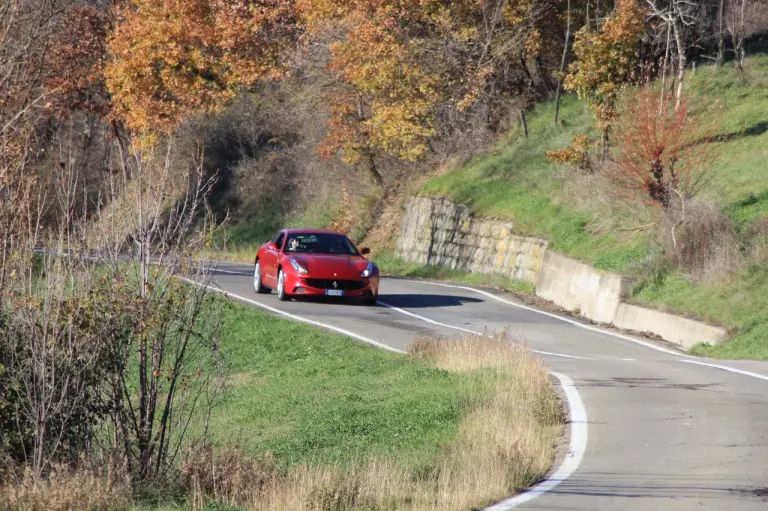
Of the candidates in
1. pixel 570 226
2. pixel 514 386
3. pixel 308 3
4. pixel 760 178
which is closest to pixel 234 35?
pixel 308 3

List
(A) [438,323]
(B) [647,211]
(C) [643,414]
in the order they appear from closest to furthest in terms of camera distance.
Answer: (C) [643,414] → (A) [438,323] → (B) [647,211]

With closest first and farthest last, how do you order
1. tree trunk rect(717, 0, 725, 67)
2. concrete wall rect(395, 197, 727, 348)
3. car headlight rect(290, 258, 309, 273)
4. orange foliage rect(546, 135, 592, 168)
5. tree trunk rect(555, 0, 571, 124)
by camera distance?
concrete wall rect(395, 197, 727, 348), car headlight rect(290, 258, 309, 273), orange foliage rect(546, 135, 592, 168), tree trunk rect(717, 0, 725, 67), tree trunk rect(555, 0, 571, 124)

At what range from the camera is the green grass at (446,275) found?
3063 centimetres

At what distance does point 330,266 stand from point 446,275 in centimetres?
1140

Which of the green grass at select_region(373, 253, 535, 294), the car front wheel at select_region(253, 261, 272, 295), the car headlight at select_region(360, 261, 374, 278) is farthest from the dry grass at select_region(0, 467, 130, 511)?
the green grass at select_region(373, 253, 535, 294)

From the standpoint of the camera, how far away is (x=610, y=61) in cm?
3134

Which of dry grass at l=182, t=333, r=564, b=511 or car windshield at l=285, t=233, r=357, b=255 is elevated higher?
car windshield at l=285, t=233, r=357, b=255

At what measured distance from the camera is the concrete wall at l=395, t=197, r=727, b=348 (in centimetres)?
2233

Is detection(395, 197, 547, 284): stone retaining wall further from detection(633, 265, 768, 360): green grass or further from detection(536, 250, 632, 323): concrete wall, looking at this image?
detection(633, 265, 768, 360): green grass

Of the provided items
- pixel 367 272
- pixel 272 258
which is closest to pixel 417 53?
pixel 272 258

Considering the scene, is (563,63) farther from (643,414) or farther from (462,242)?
(643,414)

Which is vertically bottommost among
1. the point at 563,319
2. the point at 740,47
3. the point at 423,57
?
the point at 563,319

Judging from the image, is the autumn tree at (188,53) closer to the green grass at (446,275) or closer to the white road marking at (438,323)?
the green grass at (446,275)

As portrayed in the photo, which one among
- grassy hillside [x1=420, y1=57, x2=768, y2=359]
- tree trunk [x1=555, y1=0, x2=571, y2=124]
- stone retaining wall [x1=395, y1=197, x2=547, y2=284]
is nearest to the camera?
grassy hillside [x1=420, y1=57, x2=768, y2=359]
